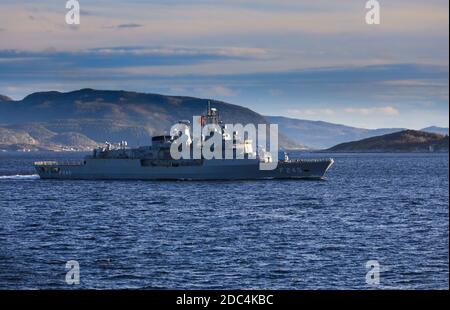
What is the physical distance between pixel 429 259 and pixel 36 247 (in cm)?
2175

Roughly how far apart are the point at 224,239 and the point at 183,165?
6246 centimetres

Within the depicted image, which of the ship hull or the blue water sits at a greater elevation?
the ship hull

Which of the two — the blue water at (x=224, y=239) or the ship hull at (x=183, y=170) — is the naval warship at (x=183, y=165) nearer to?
the ship hull at (x=183, y=170)

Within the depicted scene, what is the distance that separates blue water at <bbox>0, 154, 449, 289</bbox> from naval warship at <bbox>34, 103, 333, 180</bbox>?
15.1 metres

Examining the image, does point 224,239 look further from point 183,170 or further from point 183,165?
point 183,165

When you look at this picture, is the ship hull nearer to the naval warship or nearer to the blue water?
the naval warship

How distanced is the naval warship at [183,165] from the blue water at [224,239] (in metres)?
15.1

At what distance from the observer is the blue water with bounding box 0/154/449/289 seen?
36.4m

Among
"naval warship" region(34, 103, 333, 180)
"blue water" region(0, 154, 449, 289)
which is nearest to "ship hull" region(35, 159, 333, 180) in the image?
"naval warship" region(34, 103, 333, 180)

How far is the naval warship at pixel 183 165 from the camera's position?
107m

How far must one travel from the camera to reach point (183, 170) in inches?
4363

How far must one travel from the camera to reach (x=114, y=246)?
153ft

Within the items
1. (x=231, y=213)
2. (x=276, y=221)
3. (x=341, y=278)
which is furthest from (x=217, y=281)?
(x=231, y=213)

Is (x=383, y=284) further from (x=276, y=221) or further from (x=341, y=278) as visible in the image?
(x=276, y=221)
